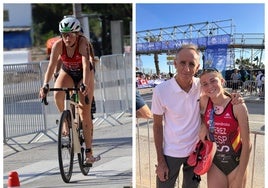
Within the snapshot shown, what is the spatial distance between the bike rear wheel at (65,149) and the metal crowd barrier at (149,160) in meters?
0.79

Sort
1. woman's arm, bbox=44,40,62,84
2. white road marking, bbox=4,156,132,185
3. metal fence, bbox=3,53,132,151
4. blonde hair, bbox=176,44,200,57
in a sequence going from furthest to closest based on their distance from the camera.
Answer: metal fence, bbox=3,53,132,151, white road marking, bbox=4,156,132,185, woman's arm, bbox=44,40,62,84, blonde hair, bbox=176,44,200,57

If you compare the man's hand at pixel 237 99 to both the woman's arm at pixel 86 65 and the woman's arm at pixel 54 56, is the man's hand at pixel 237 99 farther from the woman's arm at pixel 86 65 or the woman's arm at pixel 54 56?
the woman's arm at pixel 54 56

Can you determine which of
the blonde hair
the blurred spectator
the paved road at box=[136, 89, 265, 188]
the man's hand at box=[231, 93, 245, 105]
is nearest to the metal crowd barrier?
the paved road at box=[136, 89, 265, 188]

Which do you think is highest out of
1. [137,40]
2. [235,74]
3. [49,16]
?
[49,16]

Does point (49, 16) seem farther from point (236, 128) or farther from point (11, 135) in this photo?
point (236, 128)

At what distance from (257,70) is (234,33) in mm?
307

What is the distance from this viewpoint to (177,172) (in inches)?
135

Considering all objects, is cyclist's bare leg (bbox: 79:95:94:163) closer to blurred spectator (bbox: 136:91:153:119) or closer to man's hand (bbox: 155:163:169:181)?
blurred spectator (bbox: 136:91:153:119)

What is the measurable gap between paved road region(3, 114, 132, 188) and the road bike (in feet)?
0.53

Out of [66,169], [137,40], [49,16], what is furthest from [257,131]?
[49,16]

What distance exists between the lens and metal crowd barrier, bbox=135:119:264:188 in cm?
370

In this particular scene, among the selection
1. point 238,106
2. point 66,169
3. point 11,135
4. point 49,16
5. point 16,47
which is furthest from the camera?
point 49,16

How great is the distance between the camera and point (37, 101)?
6910 millimetres

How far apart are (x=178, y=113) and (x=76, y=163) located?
2.46m
